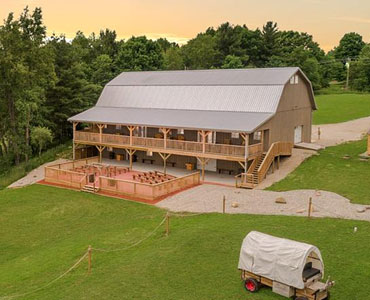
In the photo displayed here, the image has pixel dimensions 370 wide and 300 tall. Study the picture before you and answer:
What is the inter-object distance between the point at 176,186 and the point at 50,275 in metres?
13.2

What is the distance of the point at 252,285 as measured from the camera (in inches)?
518

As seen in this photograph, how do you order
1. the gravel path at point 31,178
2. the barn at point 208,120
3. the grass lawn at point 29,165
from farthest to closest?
the grass lawn at point 29,165 → the gravel path at point 31,178 → the barn at point 208,120

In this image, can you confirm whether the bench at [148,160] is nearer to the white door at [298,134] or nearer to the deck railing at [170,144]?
the deck railing at [170,144]

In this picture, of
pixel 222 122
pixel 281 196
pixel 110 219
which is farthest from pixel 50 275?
pixel 222 122

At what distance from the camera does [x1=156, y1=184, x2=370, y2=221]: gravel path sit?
2180 centimetres

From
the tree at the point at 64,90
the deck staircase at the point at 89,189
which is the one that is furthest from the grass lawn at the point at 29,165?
the deck staircase at the point at 89,189

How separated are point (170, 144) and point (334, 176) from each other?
12416 millimetres

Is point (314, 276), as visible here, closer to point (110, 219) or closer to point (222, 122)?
point (110, 219)

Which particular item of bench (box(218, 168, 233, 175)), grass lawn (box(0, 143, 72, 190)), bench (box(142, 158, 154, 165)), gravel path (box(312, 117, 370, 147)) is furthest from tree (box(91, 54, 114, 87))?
gravel path (box(312, 117, 370, 147))

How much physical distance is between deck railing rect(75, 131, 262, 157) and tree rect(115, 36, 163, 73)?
25023 millimetres

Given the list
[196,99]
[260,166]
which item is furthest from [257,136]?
[196,99]

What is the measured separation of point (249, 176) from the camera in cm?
2897

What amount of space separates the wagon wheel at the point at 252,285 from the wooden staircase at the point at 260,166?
15.1m

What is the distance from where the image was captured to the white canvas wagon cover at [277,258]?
482 inches
